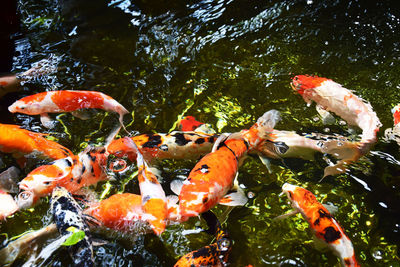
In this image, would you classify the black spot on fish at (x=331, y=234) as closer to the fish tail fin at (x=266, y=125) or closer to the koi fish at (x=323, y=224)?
the koi fish at (x=323, y=224)

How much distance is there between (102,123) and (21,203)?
1.50 metres

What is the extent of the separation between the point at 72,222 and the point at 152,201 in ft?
2.28

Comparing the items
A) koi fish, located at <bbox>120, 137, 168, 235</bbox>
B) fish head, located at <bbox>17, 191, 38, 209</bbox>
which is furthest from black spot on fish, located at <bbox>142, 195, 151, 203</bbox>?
fish head, located at <bbox>17, 191, 38, 209</bbox>

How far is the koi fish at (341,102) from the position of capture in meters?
3.78

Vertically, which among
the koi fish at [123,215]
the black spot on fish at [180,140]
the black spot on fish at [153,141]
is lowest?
the koi fish at [123,215]

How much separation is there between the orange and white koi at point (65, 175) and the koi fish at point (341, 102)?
269 centimetres

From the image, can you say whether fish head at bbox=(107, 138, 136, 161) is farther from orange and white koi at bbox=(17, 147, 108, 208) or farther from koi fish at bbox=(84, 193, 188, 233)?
koi fish at bbox=(84, 193, 188, 233)

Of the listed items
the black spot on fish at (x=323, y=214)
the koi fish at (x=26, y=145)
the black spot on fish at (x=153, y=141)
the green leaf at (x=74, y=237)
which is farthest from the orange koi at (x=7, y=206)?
the black spot on fish at (x=323, y=214)

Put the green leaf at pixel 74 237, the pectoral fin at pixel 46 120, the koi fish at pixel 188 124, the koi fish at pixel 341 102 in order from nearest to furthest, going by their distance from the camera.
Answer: the green leaf at pixel 74 237, the koi fish at pixel 341 102, the koi fish at pixel 188 124, the pectoral fin at pixel 46 120

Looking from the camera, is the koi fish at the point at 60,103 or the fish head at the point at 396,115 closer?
the fish head at the point at 396,115

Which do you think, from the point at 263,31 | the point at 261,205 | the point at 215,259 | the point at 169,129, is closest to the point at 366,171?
the point at 261,205

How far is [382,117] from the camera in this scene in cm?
417

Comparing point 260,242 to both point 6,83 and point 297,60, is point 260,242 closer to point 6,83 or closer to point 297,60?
point 297,60

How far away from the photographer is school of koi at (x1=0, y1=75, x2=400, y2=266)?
2.87 m
